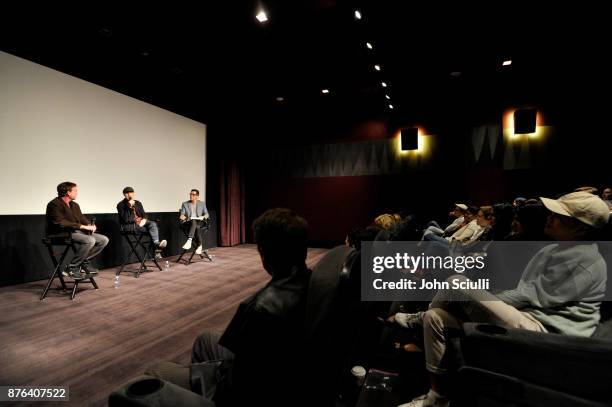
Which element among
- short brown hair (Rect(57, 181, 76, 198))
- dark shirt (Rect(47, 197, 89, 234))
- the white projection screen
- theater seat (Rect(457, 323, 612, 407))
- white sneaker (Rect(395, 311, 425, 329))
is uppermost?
the white projection screen

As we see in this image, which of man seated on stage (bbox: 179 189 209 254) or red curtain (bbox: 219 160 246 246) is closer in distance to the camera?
man seated on stage (bbox: 179 189 209 254)

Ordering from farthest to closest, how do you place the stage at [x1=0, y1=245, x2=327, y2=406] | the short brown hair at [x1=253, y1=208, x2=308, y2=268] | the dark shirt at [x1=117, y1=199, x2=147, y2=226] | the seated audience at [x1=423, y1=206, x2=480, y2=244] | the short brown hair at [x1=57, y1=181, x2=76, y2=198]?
the dark shirt at [x1=117, y1=199, x2=147, y2=226] < the seated audience at [x1=423, y1=206, x2=480, y2=244] < the short brown hair at [x1=57, y1=181, x2=76, y2=198] < the stage at [x1=0, y1=245, x2=327, y2=406] < the short brown hair at [x1=253, y1=208, x2=308, y2=268]

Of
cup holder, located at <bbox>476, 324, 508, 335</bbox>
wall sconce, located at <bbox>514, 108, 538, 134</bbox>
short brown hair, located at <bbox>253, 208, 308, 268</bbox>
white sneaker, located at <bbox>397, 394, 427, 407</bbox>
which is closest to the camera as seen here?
short brown hair, located at <bbox>253, 208, 308, 268</bbox>

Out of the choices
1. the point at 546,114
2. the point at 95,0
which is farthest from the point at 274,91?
the point at 546,114

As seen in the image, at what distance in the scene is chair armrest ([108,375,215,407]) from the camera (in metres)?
0.88

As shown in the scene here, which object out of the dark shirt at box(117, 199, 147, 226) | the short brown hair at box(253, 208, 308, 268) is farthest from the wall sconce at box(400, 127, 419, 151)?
the short brown hair at box(253, 208, 308, 268)

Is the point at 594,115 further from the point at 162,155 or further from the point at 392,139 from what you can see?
the point at 162,155

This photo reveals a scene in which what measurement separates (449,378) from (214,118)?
24.0 ft

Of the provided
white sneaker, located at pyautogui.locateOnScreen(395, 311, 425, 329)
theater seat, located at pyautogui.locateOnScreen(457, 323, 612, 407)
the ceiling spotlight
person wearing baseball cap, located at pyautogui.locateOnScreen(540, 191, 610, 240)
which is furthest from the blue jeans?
person wearing baseball cap, located at pyautogui.locateOnScreen(540, 191, 610, 240)

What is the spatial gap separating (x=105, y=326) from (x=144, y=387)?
231 centimetres

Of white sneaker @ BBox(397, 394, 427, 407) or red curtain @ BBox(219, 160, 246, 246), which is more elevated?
red curtain @ BBox(219, 160, 246, 246)

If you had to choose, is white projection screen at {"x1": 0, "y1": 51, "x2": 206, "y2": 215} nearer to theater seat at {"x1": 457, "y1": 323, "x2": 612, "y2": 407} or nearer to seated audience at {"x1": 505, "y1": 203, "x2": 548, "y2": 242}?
theater seat at {"x1": 457, "y1": 323, "x2": 612, "y2": 407}

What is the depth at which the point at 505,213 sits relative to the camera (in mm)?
3066

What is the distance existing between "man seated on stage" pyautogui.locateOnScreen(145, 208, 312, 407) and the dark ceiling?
148 inches
